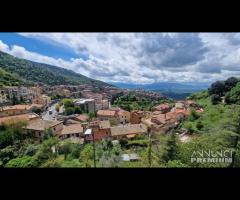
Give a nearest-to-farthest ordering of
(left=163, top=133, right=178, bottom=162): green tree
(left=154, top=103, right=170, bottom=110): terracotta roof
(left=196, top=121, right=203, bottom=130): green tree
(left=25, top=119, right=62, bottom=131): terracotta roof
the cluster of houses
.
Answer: the cluster of houses < (left=25, top=119, right=62, bottom=131): terracotta roof < (left=154, top=103, right=170, bottom=110): terracotta roof < (left=163, top=133, right=178, bottom=162): green tree < (left=196, top=121, right=203, bottom=130): green tree

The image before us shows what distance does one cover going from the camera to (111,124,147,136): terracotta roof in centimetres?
450

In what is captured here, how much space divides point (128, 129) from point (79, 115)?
927mm

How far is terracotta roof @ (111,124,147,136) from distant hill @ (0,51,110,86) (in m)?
0.86

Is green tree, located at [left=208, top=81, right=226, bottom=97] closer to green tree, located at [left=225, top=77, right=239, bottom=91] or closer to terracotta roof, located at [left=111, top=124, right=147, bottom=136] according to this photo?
green tree, located at [left=225, top=77, right=239, bottom=91]

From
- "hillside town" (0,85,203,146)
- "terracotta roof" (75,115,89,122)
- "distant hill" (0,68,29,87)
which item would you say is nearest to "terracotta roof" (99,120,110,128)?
"hillside town" (0,85,203,146)

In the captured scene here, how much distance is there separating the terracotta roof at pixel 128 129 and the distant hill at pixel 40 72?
0.86 metres

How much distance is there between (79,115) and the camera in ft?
14.1

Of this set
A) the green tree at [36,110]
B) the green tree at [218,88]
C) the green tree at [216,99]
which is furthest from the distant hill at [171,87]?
the green tree at [36,110]

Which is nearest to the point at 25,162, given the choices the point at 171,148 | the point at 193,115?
the point at 171,148

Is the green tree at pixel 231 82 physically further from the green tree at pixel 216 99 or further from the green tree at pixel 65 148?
the green tree at pixel 65 148
